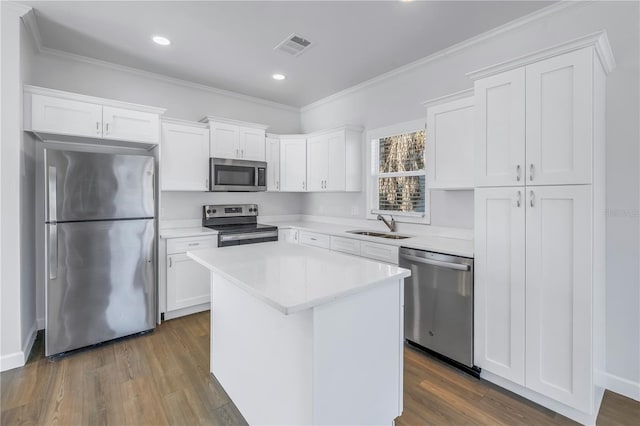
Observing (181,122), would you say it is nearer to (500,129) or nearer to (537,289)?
(500,129)

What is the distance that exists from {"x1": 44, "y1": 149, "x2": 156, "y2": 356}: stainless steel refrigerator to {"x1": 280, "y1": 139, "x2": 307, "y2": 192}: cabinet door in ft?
6.31

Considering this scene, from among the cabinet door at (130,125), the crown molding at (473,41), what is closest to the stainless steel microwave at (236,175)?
the cabinet door at (130,125)

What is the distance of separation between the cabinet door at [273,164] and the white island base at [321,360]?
8.73 ft

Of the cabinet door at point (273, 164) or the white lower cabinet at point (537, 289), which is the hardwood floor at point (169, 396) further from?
the cabinet door at point (273, 164)

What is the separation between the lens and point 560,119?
187 centimetres

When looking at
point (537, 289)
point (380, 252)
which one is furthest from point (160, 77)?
point (537, 289)

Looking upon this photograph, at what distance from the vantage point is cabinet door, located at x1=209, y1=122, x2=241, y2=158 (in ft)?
12.6

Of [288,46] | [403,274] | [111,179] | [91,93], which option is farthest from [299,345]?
[91,93]

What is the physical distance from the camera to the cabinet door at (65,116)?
8.45 feet

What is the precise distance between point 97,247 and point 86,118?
1.19 meters

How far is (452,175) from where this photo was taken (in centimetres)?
272

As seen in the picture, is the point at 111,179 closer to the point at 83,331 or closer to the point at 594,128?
the point at 83,331

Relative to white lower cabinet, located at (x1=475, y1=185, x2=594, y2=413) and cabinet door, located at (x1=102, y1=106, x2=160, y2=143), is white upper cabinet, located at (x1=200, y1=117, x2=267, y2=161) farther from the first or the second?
white lower cabinet, located at (x1=475, y1=185, x2=594, y2=413)

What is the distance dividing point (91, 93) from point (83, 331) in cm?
246
